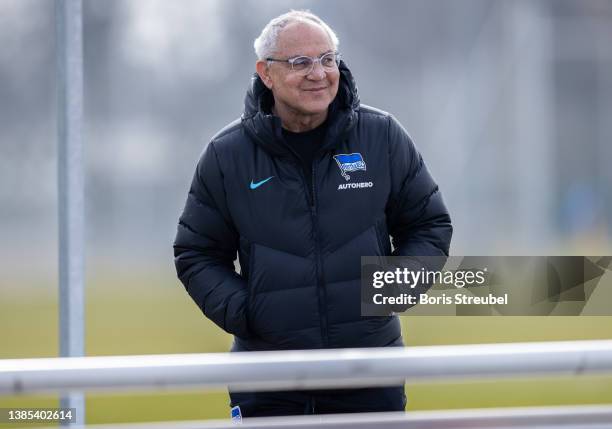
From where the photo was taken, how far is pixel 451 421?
1151 mm

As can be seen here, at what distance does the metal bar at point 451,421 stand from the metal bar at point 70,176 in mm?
1075

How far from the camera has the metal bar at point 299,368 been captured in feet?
3.68

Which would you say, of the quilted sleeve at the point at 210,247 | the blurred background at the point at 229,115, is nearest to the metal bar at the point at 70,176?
the quilted sleeve at the point at 210,247

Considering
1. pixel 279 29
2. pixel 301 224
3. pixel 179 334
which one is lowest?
pixel 179 334

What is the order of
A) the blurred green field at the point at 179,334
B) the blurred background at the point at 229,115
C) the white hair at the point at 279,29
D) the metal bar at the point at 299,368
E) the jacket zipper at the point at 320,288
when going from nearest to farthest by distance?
1. the metal bar at the point at 299,368
2. the jacket zipper at the point at 320,288
3. the white hair at the point at 279,29
4. the blurred green field at the point at 179,334
5. the blurred background at the point at 229,115

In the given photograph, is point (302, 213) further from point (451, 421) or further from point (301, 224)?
point (451, 421)

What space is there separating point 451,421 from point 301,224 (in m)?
1.01

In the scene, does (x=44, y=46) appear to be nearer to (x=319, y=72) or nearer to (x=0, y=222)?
(x=0, y=222)

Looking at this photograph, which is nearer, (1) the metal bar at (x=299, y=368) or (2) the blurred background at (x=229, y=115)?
(1) the metal bar at (x=299, y=368)

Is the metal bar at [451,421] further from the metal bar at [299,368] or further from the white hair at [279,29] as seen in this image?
the white hair at [279,29]

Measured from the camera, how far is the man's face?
7.00 ft

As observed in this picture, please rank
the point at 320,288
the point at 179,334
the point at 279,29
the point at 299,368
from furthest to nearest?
the point at 179,334
the point at 279,29
the point at 320,288
the point at 299,368

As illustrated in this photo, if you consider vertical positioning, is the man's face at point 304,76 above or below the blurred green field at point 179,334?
above

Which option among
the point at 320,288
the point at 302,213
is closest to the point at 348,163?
the point at 302,213
